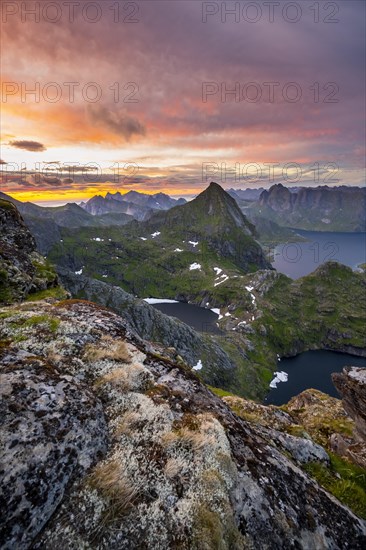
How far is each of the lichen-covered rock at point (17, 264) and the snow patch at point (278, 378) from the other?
17331 cm

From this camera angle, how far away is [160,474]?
8.77 m

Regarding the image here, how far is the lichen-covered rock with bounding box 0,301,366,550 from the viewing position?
24.6 feet

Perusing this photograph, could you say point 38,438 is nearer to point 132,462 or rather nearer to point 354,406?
point 132,462

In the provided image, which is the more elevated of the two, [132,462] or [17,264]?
[17,264]

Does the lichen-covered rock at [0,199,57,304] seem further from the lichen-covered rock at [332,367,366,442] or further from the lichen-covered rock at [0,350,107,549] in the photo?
the lichen-covered rock at [332,367,366,442]

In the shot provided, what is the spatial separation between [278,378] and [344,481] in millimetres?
191737

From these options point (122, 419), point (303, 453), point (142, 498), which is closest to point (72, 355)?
point (122, 419)

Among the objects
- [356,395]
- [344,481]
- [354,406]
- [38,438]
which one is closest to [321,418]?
[354,406]

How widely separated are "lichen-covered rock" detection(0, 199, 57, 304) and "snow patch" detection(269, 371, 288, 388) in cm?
17331

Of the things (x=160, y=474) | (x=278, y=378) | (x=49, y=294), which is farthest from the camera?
(x=278, y=378)

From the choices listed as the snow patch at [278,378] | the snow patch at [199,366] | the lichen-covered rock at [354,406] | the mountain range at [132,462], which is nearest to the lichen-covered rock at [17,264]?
the mountain range at [132,462]

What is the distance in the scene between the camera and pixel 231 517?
8.31 m

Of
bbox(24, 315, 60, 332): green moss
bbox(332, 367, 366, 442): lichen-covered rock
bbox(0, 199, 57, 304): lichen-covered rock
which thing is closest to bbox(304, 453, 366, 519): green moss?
bbox(332, 367, 366, 442): lichen-covered rock

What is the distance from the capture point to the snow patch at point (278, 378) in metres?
176
